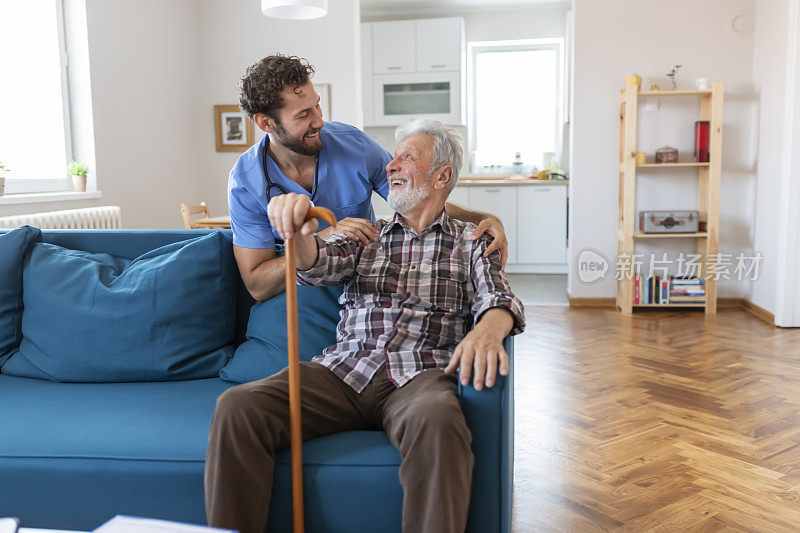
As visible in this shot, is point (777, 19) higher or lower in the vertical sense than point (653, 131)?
higher

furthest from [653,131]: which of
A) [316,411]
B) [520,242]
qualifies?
[316,411]

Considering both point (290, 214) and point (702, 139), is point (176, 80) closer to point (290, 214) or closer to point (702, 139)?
point (702, 139)

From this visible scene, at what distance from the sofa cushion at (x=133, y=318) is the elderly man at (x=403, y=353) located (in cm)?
39

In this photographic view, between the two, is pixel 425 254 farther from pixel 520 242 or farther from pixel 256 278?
pixel 520 242

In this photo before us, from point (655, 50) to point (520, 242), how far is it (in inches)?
96.3

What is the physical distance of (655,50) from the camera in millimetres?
5125

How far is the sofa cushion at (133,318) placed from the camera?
2.00 metres

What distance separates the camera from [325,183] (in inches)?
86.1

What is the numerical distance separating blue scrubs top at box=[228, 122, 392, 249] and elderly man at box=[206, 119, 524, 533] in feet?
0.75

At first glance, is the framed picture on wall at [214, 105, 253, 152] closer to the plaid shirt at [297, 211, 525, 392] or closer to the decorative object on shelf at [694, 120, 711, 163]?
the decorative object on shelf at [694, 120, 711, 163]

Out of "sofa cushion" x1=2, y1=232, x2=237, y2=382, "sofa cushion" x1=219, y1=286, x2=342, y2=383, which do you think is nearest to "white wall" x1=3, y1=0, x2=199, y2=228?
"sofa cushion" x1=2, y1=232, x2=237, y2=382

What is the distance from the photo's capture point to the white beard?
1.98 meters

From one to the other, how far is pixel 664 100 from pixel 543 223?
2.07 metres

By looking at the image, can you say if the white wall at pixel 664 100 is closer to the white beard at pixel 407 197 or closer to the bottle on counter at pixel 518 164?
the bottle on counter at pixel 518 164
